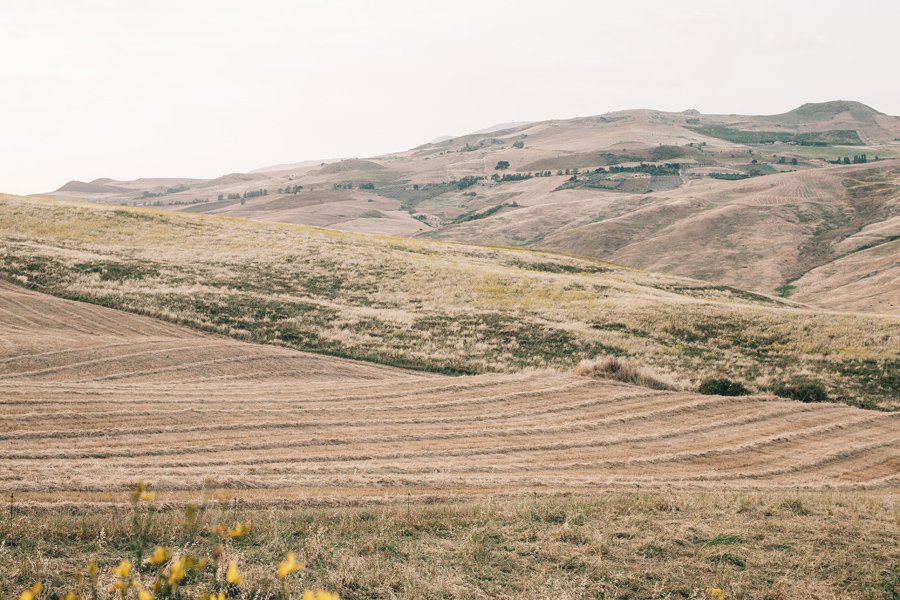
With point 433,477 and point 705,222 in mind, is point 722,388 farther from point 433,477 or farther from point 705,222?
point 705,222

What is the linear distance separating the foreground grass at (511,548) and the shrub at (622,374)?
11634 millimetres

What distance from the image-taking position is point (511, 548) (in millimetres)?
8211

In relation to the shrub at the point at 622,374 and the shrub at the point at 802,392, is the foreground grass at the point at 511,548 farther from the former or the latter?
the shrub at the point at 802,392

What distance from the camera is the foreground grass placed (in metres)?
7.04

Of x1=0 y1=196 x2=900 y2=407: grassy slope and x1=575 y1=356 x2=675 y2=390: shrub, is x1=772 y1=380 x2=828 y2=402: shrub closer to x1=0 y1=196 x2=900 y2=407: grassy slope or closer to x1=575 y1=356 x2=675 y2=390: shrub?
x1=0 y1=196 x2=900 y2=407: grassy slope

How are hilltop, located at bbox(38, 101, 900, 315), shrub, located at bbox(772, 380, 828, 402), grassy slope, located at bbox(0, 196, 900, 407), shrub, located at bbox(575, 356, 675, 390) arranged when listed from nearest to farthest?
shrub, located at bbox(575, 356, 675, 390) → shrub, located at bbox(772, 380, 828, 402) → grassy slope, located at bbox(0, 196, 900, 407) → hilltop, located at bbox(38, 101, 900, 315)

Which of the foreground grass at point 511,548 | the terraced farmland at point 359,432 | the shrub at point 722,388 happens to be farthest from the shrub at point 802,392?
the foreground grass at point 511,548

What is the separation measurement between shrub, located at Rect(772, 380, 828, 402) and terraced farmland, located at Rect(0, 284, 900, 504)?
291 cm

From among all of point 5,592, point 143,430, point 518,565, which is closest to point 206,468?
point 143,430

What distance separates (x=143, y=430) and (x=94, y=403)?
210 cm

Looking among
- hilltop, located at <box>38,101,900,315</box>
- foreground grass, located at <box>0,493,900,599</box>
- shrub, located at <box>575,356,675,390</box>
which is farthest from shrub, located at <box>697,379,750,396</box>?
hilltop, located at <box>38,101,900,315</box>

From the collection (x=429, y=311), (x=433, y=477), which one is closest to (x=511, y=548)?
(x=433, y=477)

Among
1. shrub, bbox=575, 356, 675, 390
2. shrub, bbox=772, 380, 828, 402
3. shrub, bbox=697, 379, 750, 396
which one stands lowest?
shrub, bbox=772, 380, 828, 402

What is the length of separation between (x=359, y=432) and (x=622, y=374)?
34.4 feet
